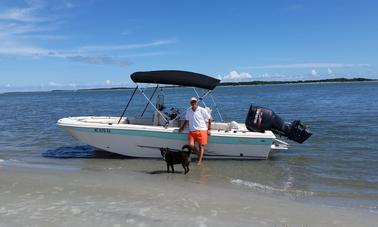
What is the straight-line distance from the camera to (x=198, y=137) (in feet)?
33.0

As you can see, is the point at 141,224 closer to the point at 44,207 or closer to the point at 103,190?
the point at 44,207

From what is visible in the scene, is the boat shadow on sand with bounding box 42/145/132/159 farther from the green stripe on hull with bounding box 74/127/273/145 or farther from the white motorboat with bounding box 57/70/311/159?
the green stripe on hull with bounding box 74/127/273/145

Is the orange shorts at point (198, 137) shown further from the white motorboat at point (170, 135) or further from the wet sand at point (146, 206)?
the wet sand at point (146, 206)

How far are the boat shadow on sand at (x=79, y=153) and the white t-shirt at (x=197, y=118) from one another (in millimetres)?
2177

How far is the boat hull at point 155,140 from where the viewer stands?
10484mm

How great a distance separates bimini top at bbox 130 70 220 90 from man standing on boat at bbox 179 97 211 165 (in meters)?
0.85

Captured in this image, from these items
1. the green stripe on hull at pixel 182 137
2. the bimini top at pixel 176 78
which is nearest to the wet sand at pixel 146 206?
the green stripe on hull at pixel 182 137

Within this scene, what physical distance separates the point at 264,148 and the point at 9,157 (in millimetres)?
7029

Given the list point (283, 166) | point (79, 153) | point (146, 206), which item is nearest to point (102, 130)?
point (79, 153)

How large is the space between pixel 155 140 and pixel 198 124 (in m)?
1.36

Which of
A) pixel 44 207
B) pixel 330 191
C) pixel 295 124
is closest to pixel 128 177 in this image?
pixel 44 207

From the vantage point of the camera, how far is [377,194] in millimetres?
7695

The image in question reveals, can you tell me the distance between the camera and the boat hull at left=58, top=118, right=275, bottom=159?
34.4 ft

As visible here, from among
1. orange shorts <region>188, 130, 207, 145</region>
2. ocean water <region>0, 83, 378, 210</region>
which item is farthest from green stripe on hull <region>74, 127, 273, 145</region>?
ocean water <region>0, 83, 378, 210</region>
